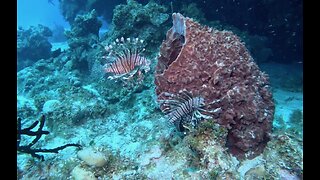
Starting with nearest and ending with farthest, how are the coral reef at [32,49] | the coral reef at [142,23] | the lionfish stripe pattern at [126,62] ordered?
the lionfish stripe pattern at [126,62] → the coral reef at [142,23] → the coral reef at [32,49]

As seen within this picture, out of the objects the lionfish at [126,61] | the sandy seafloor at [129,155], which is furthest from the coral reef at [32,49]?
the lionfish at [126,61]

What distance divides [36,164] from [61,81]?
202 inches

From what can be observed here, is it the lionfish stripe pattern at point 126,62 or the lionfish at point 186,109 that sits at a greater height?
the lionfish stripe pattern at point 126,62

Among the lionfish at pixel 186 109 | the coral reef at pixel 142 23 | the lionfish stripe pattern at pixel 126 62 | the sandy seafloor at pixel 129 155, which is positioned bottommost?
the sandy seafloor at pixel 129 155

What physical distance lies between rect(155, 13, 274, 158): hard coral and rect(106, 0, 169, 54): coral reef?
3722 millimetres

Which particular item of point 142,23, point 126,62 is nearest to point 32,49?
point 142,23

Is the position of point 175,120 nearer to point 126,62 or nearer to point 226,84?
point 226,84

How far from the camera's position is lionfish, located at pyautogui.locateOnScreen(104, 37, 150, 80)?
4.47 meters

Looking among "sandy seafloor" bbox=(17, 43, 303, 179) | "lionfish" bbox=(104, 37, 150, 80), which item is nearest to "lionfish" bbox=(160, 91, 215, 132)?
"sandy seafloor" bbox=(17, 43, 303, 179)

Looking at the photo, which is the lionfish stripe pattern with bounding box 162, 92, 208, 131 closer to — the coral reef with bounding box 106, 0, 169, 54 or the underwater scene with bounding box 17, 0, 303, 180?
the underwater scene with bounding box 17, 0, 303, 180

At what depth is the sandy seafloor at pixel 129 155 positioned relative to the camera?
11.7 feet

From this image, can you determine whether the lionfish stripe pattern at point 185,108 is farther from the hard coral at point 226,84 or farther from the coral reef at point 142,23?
the coral reef at point 142,23

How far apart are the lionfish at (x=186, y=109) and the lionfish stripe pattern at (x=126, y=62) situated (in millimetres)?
1147

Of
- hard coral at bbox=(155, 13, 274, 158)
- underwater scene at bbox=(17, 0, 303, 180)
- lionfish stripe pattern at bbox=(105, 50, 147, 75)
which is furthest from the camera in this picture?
lionfish stripe pattern at bbox=(105, 50, 147, 75)
